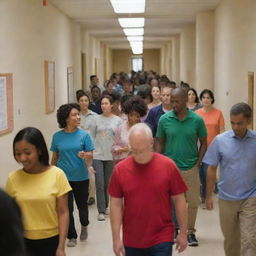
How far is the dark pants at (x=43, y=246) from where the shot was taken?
12.4ft

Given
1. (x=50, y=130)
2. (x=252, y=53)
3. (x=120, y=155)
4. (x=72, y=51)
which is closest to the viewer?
(x=120, y=155)

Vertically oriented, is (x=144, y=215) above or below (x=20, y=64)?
below

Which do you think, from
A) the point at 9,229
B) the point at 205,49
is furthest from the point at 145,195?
the point at 205,49

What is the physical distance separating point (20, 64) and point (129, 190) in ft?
17.7

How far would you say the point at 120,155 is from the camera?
7.23 metres

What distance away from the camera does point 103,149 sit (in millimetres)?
7797

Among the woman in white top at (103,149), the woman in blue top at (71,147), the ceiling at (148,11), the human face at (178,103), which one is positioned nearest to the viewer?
the human face at (178,103)

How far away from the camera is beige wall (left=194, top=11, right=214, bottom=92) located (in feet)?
48.3

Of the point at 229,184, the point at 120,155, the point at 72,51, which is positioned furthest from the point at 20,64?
the point at 72,51

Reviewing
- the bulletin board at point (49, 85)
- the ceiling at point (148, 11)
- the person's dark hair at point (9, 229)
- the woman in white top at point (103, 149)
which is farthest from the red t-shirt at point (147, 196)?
the ceiling at point (148, 11)

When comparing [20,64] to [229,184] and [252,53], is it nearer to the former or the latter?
[252,53]

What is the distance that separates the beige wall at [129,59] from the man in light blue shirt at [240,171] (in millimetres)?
39988

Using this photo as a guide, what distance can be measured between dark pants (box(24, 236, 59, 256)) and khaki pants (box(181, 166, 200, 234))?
258cm

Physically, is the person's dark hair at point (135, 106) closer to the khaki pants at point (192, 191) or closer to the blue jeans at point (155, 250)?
the khaki pants at point (192, 191)
